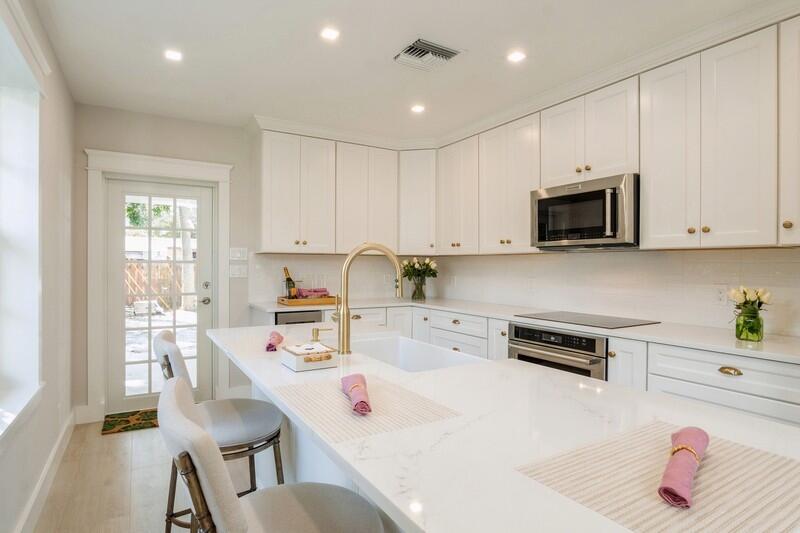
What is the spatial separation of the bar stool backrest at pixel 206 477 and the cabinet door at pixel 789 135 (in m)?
2.52

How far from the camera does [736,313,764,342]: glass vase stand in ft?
7.15

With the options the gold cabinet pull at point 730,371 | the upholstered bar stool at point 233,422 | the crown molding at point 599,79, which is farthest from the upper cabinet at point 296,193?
the gold cabinet pull at point 730,371

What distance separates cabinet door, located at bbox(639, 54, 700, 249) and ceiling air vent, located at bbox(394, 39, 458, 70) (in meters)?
1.17

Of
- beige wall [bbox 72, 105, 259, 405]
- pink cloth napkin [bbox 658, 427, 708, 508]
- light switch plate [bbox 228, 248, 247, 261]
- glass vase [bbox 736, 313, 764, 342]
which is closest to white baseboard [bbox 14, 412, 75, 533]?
beige wall [bbox 72, 105, 259, 405]

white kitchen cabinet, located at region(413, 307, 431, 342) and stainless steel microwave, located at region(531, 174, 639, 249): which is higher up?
stainless steel microwave, located at region(531, 174, 639, 249)

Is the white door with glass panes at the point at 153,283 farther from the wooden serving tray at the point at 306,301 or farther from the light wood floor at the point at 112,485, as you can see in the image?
the wooden serving tray at the point at 306,301

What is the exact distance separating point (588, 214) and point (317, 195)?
88.3 inches

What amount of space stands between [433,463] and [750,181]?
231cm

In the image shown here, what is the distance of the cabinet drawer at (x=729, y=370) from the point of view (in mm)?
1903

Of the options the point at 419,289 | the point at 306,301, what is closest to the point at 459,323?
the point at 419,289

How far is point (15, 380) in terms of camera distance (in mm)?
2135

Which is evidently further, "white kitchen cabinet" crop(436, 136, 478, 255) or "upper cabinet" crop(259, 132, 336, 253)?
"white kitchen cabinet" crop(436, 136, 478, 255)

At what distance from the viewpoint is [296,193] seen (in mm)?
3918

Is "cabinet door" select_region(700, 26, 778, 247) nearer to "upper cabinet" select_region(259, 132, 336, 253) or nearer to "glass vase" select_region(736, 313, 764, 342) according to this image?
"glass vase" select_region(736, 313, 764, 342)
